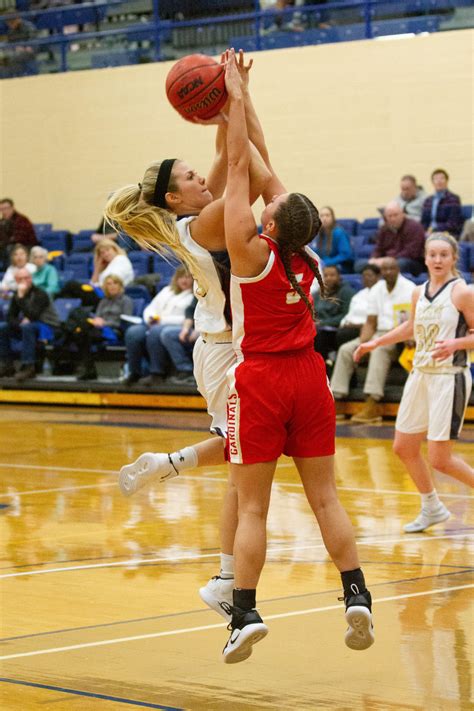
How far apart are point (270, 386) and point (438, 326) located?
2974mm

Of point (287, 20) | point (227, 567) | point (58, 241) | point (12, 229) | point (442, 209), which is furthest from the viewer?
point (58, 241)

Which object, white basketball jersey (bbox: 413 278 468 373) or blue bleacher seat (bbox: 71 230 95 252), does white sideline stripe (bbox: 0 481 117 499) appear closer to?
white basketball jersey (bbox: 413 278 468 373)

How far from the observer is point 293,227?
4129mm

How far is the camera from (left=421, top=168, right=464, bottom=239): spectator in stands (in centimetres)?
1327

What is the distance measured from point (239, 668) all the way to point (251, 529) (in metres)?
0.58

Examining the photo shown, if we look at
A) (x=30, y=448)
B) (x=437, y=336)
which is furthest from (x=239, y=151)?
(x=30, y=448)

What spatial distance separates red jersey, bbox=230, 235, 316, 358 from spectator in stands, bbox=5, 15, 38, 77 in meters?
15.0

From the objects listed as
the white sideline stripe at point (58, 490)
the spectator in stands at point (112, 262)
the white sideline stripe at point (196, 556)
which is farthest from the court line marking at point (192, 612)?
the spectator in stands at point (112, 262)

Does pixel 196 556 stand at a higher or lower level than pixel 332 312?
lower

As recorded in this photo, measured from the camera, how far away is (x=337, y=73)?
15.3m

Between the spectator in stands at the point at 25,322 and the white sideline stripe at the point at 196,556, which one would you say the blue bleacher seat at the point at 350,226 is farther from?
the white sideline stripe at the point at 196,556

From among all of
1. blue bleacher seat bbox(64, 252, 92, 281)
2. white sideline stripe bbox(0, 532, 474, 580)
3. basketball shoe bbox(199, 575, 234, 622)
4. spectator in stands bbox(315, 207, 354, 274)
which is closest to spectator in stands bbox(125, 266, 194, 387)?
spectator in stands bbox(315, 207, 354, 274)

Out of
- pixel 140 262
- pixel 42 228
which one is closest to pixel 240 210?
pixel 140 262

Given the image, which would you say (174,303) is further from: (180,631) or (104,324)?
(180,631)
